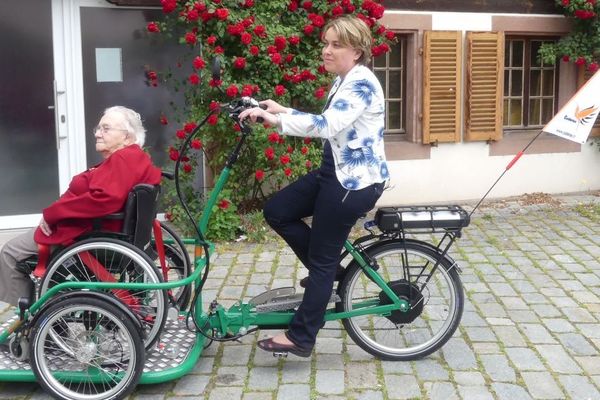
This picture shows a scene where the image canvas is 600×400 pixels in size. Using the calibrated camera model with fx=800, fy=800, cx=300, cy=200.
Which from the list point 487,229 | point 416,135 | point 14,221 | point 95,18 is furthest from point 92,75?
point 487,229

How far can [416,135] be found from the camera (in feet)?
28.8

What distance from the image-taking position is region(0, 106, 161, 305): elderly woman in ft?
12.4

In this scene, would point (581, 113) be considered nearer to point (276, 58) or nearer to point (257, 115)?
point (257, 115)

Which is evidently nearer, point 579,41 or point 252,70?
point 252,70

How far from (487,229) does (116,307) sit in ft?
15.5

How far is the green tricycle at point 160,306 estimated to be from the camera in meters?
3.68

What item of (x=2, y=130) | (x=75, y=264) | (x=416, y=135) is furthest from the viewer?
(x=416, y=135)

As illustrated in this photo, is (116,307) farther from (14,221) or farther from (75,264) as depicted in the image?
(14,221)

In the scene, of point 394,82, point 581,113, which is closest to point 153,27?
point 394,82

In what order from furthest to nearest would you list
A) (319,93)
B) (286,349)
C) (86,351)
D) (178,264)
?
(319,93)
(178,264)
(286,349)
(86,351)

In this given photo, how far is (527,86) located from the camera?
9.48 metres

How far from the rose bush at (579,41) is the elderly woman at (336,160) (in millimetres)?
5753

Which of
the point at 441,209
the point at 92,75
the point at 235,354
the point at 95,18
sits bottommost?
the point at 235,354

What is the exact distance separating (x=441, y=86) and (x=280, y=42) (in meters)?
2.56
